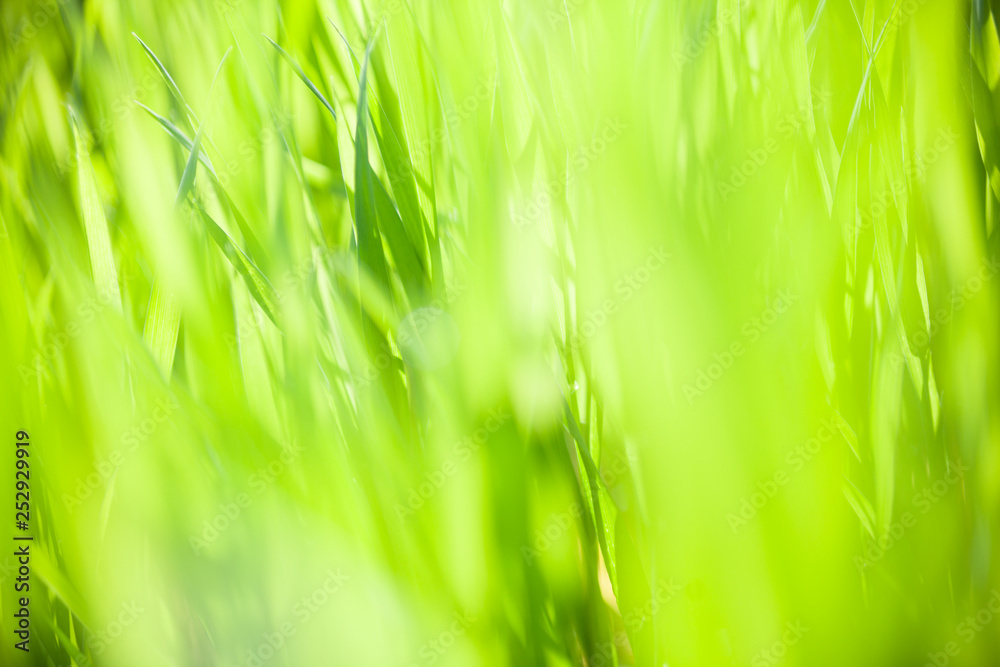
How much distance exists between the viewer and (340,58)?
47cm

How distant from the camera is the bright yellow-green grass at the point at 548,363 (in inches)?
12.5

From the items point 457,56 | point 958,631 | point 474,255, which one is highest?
point 457,56

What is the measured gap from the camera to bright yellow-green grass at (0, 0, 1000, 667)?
316 mm

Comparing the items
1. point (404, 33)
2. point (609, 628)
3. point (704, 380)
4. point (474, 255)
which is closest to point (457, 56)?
point (404, 33)

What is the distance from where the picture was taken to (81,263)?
436 mm

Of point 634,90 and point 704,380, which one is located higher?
point 634,90

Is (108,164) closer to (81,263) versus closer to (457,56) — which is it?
(81,263)

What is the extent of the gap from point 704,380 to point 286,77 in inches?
15.4

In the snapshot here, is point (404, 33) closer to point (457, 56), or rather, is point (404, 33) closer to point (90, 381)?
point (457, 56)

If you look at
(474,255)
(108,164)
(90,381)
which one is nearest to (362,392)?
(474,255)

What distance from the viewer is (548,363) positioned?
330 mm

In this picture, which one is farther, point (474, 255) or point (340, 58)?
point (340, 58)

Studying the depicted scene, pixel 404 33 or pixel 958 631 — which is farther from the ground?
pixel 404 33

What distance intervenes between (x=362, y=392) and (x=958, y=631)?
0.37 m
